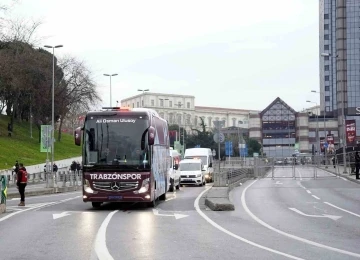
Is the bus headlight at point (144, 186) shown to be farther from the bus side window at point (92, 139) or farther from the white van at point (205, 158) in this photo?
the white van at point (205, 158)

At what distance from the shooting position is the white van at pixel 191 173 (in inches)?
1758

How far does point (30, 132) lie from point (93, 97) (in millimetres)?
10359

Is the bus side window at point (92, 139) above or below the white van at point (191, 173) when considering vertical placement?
above

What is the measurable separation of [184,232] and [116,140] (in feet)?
25.5

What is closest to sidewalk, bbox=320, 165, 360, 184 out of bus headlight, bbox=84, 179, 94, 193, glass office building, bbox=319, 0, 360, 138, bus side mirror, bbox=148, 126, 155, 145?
bus side mirror, bbox=148, 126, 155, 145

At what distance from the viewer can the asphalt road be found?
463 inches

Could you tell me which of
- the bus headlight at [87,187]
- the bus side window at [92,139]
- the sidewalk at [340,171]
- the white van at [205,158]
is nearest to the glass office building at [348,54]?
the sidewalk at [340,171]

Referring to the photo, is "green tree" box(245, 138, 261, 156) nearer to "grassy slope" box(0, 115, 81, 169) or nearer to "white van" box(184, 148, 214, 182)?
"grassy slope" box(0, 115, 81, 169)

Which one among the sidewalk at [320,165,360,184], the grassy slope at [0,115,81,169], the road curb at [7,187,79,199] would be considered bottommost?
the road curb at [7,187,79,199]

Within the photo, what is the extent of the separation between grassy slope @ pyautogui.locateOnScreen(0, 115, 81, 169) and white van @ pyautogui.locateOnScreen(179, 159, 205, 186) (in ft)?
76.9

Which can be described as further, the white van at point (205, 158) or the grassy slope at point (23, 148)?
the grassy slope at point (23, 148)

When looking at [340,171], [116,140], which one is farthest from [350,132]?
[116,140]

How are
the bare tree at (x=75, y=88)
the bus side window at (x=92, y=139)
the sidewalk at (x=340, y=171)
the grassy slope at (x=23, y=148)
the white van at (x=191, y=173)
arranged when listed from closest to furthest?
1. the bus side window at (x=92, y=139)
2. the white van at (x=191, y=173)
3. the sidewalk at (x=340, y=171)
4. the grassy slope at (x=23, y=148)
5. the bare tree at (x=75, y=88)

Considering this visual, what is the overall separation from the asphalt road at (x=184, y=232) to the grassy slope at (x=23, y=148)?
4257 centimetres
